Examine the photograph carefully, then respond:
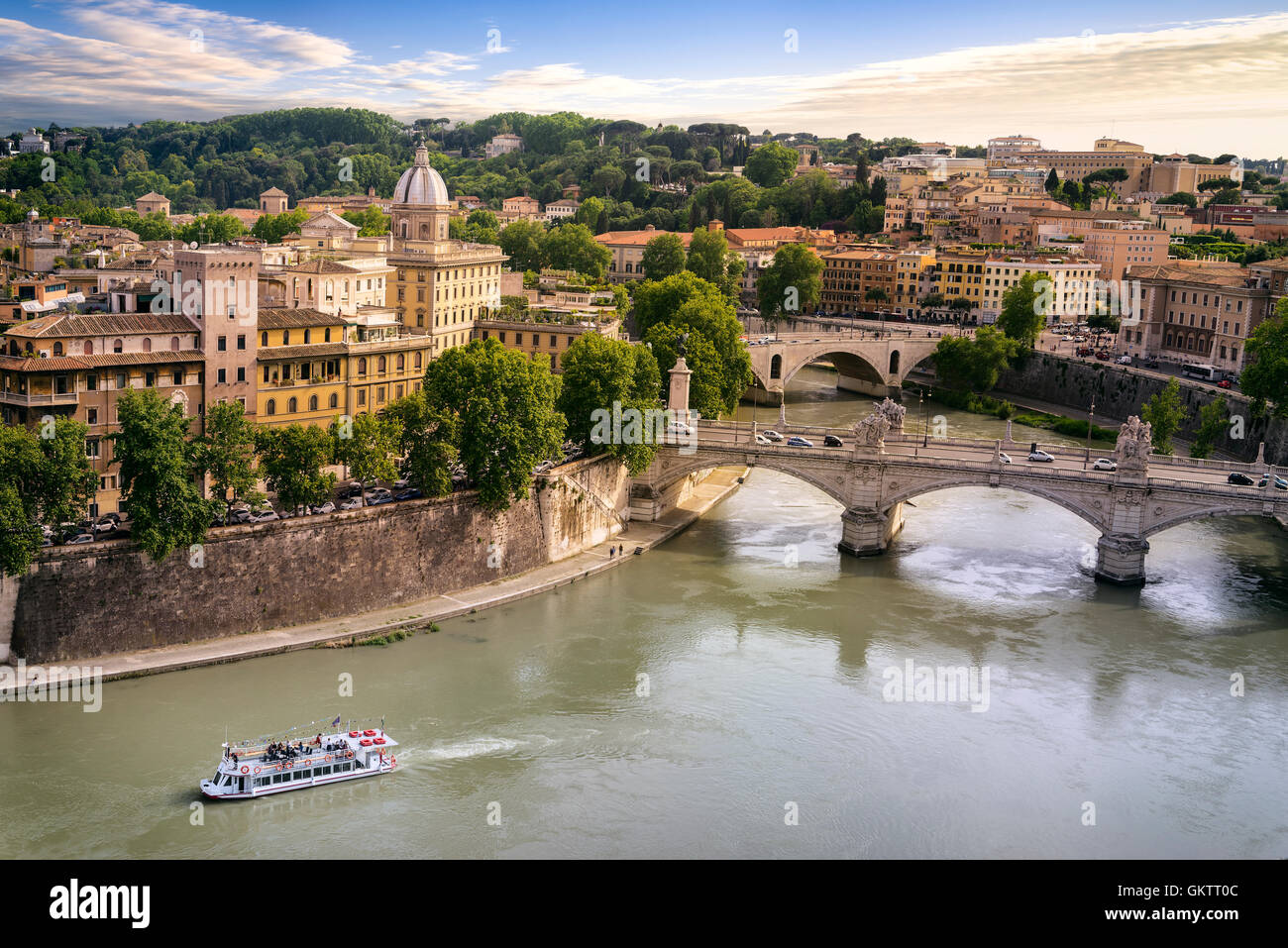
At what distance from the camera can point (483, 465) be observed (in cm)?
2833

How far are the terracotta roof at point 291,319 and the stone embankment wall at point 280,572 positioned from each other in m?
5.88

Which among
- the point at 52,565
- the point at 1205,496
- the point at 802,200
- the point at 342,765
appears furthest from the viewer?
the point at 802,200

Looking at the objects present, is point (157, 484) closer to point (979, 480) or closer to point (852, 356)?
point (979, 480)

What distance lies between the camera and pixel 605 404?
32844 millimetres

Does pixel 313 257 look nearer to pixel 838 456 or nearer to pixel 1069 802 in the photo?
pixel 838 456

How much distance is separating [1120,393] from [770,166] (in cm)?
6150

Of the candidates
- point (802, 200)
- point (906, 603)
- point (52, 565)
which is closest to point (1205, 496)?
point (906, 603)

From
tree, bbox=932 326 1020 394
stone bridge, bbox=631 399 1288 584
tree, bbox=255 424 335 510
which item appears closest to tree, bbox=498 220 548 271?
tree, bbox=932 326 1020 394

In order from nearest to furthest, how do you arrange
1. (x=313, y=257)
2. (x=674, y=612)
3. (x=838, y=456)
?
(x=674, y=612) → (x=838, y=456) → (x=313, y=257)

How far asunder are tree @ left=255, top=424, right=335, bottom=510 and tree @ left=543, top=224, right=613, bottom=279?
149ft

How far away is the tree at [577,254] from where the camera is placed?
2813 inches

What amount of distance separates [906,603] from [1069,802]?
9177 millimetres

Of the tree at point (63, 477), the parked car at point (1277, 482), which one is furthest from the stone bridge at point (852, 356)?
the tree at point (63, 477)

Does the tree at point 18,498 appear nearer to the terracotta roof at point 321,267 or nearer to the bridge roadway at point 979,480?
the bridge roadway at point 979,480
